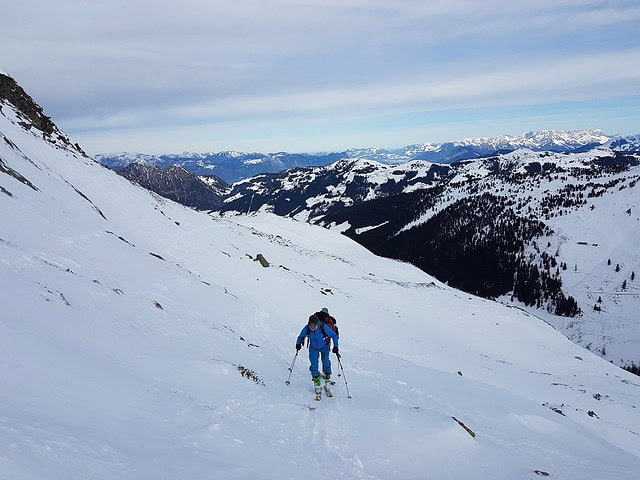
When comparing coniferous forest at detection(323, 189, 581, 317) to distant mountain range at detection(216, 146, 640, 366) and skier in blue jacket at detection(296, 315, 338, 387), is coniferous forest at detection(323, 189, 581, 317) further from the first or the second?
skier in blue jacket at detection(296, 315, 338, 387)

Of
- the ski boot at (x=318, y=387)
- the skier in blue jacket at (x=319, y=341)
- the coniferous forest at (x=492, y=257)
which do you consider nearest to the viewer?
the ski boot at (x=318, y=387)

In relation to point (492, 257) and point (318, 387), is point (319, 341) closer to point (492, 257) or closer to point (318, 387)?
point (318, 387)

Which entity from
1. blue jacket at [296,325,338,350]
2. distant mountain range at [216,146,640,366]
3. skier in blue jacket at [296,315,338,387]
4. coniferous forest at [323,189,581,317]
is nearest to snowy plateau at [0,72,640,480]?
skier in blue jacket at [296,315,338,387]

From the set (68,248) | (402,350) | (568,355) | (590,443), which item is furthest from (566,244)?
(68,248)

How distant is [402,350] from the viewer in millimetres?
28219

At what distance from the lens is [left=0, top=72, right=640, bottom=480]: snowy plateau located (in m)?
6.77

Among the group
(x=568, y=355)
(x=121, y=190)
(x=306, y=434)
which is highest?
(x=121, y=190)

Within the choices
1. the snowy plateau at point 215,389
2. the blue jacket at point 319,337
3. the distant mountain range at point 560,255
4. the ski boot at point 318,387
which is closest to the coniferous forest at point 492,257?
the distant mountain range at point 560,255

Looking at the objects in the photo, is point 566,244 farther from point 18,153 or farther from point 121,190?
point 18,153

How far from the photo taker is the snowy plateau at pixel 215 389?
6766 mm

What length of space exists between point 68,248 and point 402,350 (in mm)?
21885

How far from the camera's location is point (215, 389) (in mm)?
11031

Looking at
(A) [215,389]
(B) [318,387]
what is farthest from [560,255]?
(A) [215,389]

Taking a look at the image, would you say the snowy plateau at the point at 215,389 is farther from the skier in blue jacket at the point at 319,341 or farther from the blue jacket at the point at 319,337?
the blue jacket at the point at 319,337
